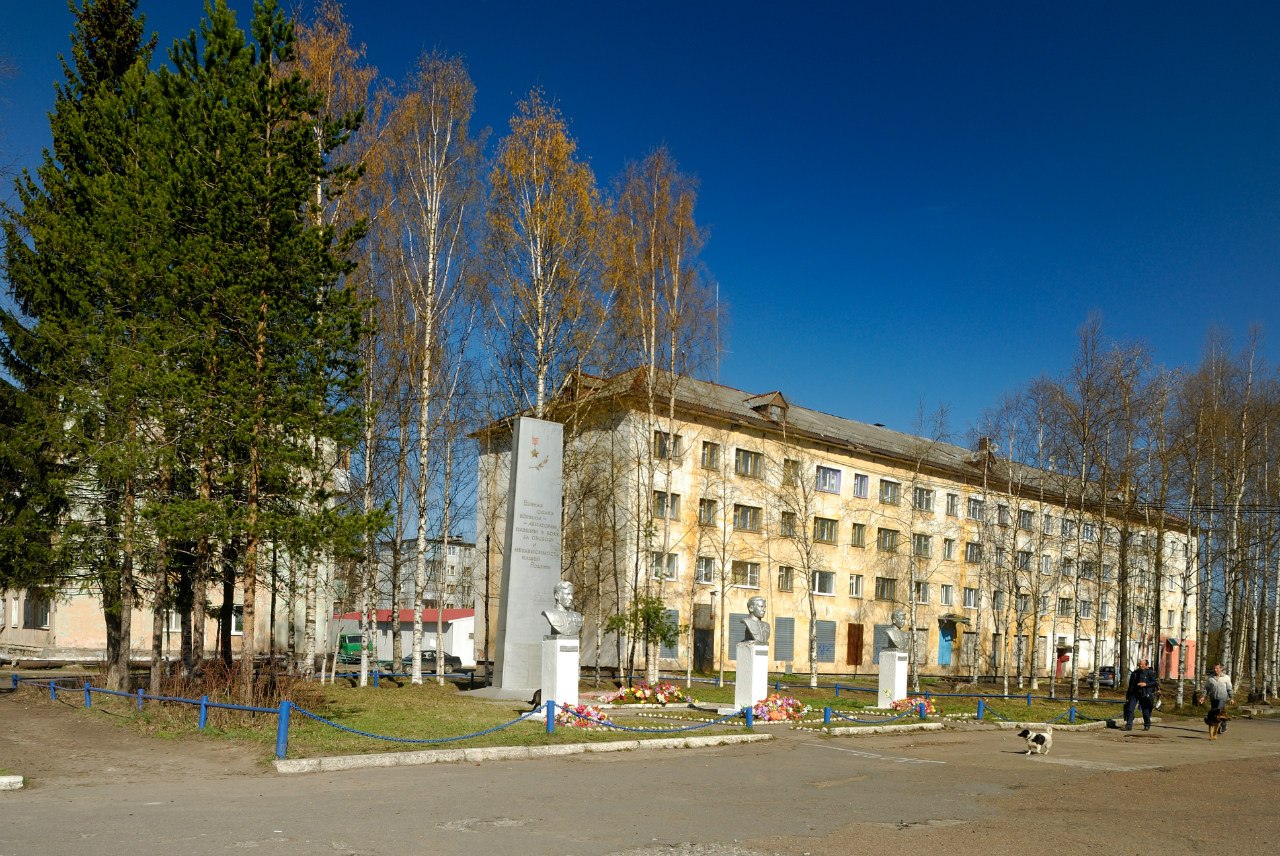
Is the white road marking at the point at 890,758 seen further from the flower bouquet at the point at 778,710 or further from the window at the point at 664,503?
the window at the point at 664,503

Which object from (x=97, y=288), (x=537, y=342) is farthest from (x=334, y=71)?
(x=97, y=288)

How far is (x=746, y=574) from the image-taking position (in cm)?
4650

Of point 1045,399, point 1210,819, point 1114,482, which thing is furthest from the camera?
point 1045,399

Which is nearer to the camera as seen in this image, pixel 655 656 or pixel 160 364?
pixel 160 364

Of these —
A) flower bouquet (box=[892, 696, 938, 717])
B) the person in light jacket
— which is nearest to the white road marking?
flower bouquet (box=[892, 696, 938, 717])

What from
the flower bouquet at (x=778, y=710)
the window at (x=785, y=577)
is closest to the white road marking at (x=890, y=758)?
the flower bouquet at (x=778, y=710)

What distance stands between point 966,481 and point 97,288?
46.6 metres

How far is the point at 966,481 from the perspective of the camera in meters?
55.5

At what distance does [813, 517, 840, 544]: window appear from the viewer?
49562 mm

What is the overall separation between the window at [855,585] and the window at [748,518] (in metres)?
7.04

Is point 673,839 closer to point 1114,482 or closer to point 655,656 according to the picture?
point 655,656

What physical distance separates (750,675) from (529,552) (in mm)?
6680

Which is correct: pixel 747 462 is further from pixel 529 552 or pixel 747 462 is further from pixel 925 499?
pixel 529 552

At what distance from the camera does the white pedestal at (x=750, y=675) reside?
2050 cm
